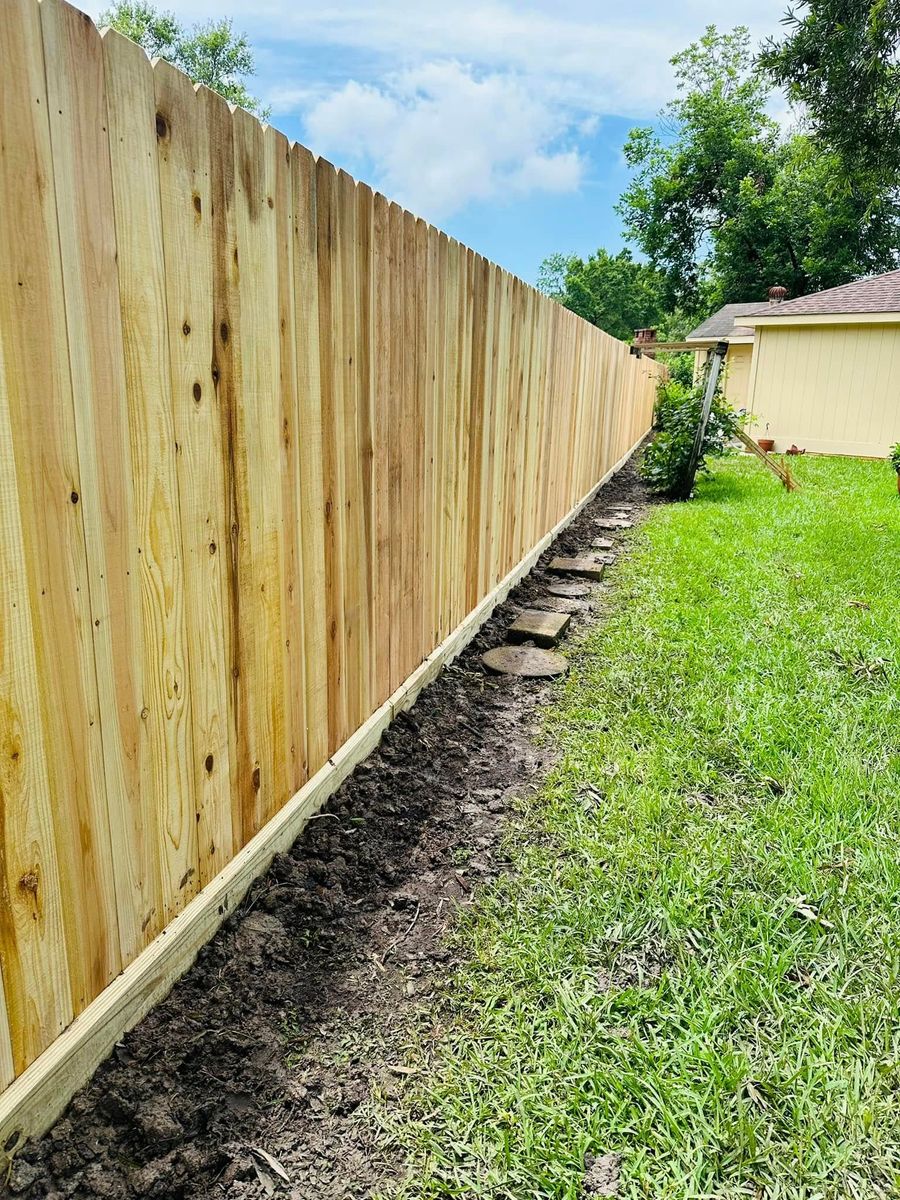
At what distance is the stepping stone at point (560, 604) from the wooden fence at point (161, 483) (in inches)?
85.5

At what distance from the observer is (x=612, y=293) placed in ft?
188

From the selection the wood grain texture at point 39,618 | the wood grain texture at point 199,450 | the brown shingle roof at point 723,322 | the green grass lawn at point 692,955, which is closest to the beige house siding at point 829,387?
the brown shingle roof at point 723,322

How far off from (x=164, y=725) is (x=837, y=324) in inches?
656

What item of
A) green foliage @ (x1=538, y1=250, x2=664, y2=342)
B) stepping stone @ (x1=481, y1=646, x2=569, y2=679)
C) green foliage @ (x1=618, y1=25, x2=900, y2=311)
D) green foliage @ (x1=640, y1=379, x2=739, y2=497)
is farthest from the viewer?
green foliage @ (x1=538, y1=250, x2=664, y2=342)

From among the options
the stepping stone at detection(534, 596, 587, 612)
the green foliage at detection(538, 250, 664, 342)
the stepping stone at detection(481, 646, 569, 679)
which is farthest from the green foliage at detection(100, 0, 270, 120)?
the stepping stone at detection(481, 646, 569, 679)

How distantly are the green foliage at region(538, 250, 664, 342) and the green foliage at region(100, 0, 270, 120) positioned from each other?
89.2 feet

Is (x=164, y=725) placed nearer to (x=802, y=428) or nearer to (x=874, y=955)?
(x=874, y=955)

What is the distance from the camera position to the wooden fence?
1235 mm

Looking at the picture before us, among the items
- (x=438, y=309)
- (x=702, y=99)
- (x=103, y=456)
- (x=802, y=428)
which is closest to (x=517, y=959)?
(x=103, y=456)

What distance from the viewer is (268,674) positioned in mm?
2066

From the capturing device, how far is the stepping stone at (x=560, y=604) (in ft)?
16.0

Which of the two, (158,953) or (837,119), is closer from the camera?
(158,953)

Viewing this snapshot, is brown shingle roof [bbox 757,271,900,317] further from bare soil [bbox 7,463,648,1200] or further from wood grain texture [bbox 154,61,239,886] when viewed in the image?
wood grain texture [bbox 154,61,239,886]

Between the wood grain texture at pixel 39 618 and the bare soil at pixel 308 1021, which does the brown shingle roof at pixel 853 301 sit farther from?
the wood grain texture at pixel 39 618
